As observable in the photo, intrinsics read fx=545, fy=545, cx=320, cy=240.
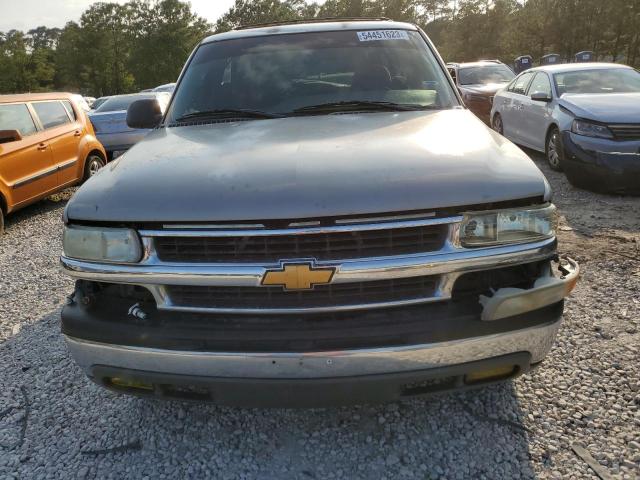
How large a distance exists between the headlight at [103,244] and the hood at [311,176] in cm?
6

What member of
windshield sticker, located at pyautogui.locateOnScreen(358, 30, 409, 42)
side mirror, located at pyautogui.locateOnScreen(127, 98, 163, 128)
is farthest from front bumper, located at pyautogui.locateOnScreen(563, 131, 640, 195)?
side mirror, located at pyautogui.locateOnScreen(127, 98, 163, 128)

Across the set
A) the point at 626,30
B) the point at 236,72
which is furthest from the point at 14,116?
the point at 626,30

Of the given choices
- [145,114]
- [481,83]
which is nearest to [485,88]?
[481,83]

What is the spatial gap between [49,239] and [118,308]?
4.75 m

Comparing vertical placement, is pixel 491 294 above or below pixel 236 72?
below

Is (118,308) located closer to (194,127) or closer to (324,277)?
(324,277)

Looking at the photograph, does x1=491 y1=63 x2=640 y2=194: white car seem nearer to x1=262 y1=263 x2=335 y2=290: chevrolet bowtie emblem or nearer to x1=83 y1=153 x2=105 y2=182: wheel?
x1=262 y1=263 x2=335 y2=290: chevrolet bowtie emblem

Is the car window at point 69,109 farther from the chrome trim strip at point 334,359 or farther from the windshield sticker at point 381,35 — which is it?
the chrome trim strip at point 334,359

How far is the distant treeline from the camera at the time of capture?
1244 inches

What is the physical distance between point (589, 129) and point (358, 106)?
4583 mm

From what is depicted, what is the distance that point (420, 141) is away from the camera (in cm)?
242

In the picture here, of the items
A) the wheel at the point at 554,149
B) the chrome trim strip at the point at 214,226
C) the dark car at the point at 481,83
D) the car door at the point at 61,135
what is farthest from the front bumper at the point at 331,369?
the dark car at the point at 481,83

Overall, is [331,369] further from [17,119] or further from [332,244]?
[17,119]

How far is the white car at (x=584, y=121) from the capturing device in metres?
6.20
